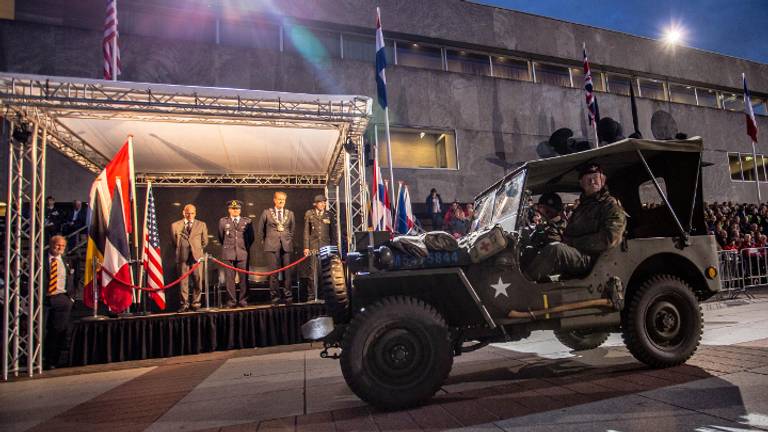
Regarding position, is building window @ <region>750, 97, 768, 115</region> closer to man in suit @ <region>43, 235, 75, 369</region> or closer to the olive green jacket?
the olive green jacket

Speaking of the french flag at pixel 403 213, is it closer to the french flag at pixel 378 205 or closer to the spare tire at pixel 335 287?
the french flag at pixel 378 205

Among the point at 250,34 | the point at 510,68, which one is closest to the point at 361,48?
the point at 250,34

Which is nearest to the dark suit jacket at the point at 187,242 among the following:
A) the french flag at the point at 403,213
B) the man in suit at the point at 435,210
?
the french flag at the point at 403,213

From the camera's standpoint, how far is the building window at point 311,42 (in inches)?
542

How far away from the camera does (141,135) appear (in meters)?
8.54

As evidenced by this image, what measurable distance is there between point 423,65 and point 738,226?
11696 millimetres

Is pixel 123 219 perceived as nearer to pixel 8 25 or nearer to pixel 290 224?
pixel 290 224

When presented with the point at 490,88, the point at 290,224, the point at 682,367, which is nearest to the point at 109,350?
the point at 290,224

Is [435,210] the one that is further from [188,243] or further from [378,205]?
[188,243]

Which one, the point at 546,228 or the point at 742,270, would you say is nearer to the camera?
the point at 546,228

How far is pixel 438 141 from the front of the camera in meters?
14.9

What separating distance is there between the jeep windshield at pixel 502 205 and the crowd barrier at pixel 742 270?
8.91 metres

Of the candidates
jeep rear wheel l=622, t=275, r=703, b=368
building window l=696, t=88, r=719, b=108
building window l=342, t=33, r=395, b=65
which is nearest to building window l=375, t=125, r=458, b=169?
building window l=342, t=33, r=395, b=65

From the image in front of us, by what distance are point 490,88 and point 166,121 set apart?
11.8 m
